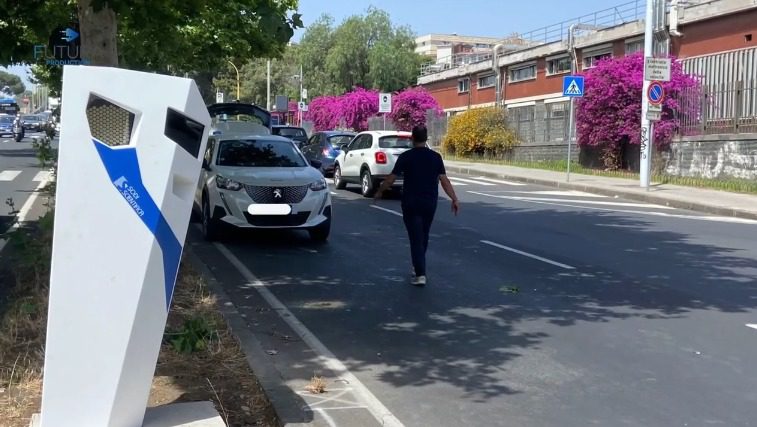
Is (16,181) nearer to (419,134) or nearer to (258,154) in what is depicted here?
(258,154)

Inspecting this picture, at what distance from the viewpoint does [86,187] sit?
360 cm

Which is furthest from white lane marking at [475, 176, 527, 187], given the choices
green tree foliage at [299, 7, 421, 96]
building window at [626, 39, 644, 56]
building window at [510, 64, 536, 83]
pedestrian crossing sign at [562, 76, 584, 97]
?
green tree foliage at [299, 7, 421, 96]

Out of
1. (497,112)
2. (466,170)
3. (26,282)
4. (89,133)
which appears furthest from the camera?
(497,112)

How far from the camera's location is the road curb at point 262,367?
4953mm

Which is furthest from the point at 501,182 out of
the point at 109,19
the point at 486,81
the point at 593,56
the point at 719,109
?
the point at 486,81

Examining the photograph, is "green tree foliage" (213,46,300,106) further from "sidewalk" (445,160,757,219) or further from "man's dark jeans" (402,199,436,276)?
"man's dark jeans" (402,199,436,276)

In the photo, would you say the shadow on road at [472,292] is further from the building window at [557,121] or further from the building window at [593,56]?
the building window at [593,56]

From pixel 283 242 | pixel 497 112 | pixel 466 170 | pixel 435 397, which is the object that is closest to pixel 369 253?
pixel 283 242

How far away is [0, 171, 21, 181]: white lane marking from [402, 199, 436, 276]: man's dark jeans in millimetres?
15505

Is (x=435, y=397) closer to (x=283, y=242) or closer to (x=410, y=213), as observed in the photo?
(x=410, y=213)

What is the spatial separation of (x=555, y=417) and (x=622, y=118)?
73.1 ft

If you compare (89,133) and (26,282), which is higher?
(89,133)

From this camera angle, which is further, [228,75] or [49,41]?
[228,75]

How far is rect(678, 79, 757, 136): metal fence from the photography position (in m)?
22.6
